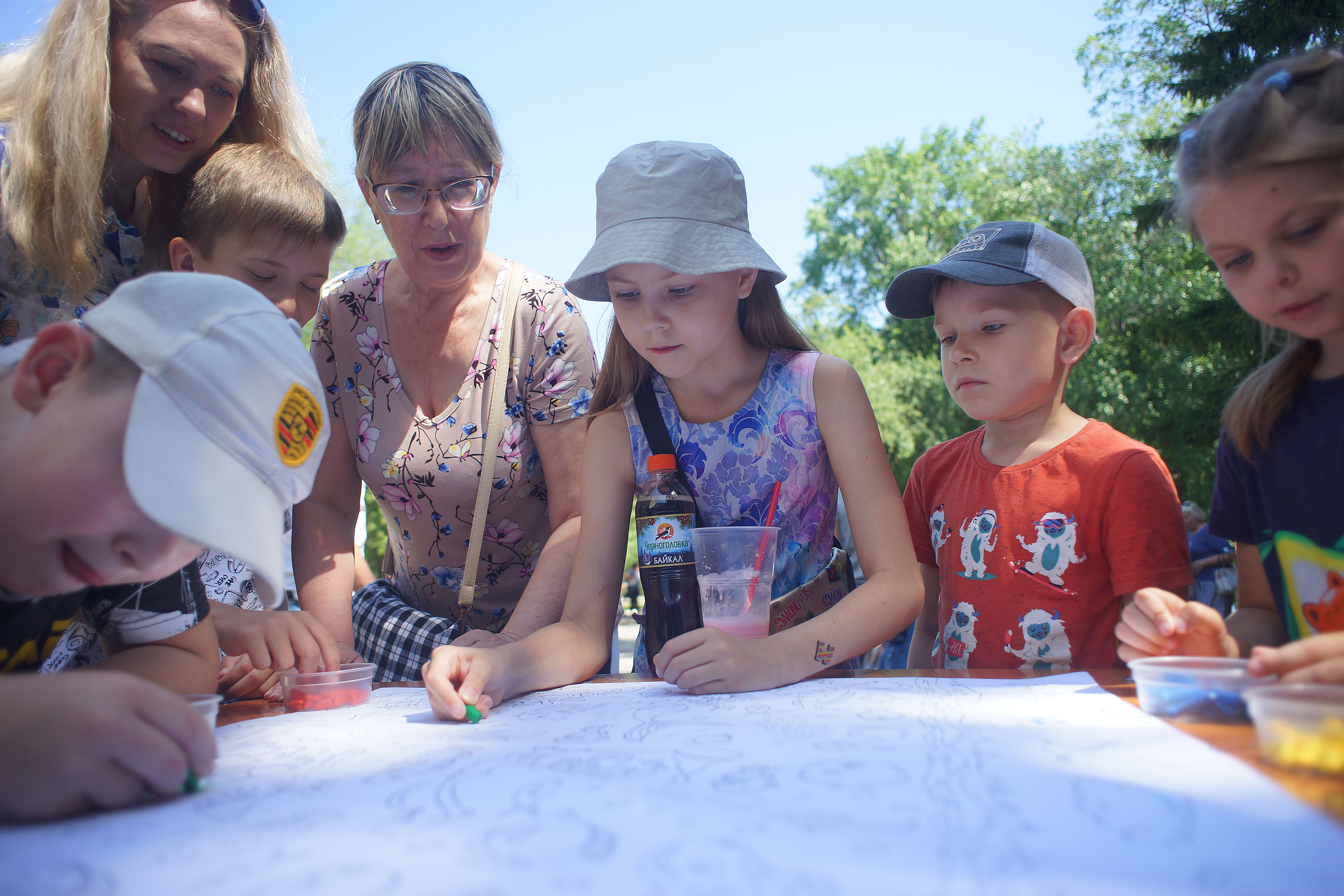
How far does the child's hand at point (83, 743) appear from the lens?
2.86 feet

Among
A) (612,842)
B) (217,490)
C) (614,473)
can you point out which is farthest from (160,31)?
(612,842)

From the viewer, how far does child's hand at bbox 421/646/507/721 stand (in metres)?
1.42

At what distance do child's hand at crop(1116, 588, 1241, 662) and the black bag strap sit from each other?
3.06ft

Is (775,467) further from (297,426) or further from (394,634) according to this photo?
(297,426)

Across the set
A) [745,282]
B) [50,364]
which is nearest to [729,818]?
[50,364]

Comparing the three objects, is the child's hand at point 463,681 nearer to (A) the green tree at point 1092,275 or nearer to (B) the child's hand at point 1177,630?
(B) the child's hand at point 1177,630

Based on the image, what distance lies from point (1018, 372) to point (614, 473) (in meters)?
1.07

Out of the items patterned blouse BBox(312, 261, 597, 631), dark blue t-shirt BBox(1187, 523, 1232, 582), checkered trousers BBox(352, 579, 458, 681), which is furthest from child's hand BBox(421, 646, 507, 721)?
dark blue t-shirt BBox(1187, 523, 1232, 582)

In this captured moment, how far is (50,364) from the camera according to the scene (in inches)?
39.4

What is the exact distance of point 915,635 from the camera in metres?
2.44

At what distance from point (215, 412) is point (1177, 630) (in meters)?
1.46

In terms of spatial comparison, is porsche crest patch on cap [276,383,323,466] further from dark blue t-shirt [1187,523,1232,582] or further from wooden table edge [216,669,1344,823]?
dark blue t-shirt [1187,523,1232,582]

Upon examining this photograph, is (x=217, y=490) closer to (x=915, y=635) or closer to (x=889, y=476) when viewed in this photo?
(x=889, y=476)

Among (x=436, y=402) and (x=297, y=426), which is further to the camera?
(x=436, y=402)
